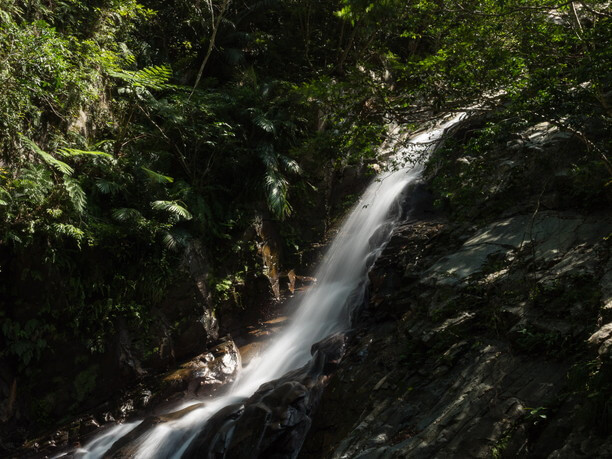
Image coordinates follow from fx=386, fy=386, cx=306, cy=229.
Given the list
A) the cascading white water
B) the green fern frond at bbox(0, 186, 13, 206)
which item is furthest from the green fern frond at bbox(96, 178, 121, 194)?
the cascading white water

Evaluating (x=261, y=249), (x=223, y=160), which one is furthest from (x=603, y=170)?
(x=223, y=160)

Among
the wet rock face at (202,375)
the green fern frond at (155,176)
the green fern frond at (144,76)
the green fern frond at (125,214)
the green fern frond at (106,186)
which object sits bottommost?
the wet rock face at (202,375)

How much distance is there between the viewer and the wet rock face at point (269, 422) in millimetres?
5402

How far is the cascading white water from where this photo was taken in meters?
6.68

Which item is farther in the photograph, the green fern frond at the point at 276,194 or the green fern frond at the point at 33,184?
the green fern frond at the point at 276,194

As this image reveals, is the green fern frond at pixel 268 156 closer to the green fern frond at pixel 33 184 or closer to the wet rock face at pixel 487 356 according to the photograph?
the wet rock face at pixel 487 356

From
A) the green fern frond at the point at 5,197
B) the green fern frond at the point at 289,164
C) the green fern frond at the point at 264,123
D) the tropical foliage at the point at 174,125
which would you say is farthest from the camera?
the green fern frond at the point at 289,164

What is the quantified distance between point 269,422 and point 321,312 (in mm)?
4000

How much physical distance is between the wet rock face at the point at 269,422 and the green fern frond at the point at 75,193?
4.59 meters

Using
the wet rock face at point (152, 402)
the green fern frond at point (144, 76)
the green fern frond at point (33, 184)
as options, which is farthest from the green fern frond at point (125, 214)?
the wet rock face at point (152, 402)

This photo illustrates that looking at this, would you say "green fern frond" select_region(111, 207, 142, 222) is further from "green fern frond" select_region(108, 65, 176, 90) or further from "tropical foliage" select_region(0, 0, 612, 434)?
"green fern frond" select_region(108, 65, 176, 90)

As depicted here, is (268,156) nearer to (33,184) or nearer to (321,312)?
(321,312)

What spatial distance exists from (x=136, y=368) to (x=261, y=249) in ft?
13.3

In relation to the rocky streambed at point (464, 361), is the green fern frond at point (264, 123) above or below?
above
